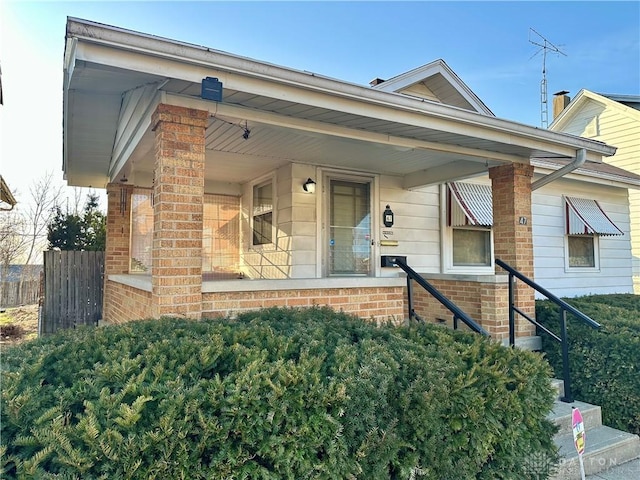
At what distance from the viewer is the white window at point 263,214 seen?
6.91 meters

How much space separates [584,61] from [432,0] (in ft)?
33.7

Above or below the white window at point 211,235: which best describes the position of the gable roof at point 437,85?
above

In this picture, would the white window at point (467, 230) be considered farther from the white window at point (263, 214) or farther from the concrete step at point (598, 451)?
the concrete step at point (598, 451)

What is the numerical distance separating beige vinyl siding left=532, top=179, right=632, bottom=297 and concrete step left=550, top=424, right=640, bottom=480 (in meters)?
5.12

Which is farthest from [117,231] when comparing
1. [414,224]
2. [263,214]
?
[414,224]

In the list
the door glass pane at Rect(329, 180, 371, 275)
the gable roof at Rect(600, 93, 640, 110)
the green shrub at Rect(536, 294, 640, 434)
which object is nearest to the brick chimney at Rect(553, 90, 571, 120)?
the gable roof at Rect(600, 93, 640, 110)

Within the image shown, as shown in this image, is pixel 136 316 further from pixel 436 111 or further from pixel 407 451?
pixel 436 111

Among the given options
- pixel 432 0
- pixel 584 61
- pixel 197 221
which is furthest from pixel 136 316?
pixel 584 61

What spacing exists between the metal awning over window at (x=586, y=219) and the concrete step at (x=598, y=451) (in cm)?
594

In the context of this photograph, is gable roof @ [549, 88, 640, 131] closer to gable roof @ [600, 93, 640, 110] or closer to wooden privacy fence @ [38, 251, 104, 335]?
gable roof @ [600, 93, 640, 110]

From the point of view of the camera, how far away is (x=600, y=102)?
1366 centimetres

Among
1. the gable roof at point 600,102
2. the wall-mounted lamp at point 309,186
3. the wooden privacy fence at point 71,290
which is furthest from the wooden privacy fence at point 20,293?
the gable roof at point 600,102

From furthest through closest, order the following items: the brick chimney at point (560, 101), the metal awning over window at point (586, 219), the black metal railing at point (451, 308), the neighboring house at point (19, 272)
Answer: the brick chimney at point (560, 101)
the neighboring house at point (19, 272)
the metal awning over window at point (586, 219)
the black metal railing at point (451, 308)

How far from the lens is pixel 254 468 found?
1.75 m
